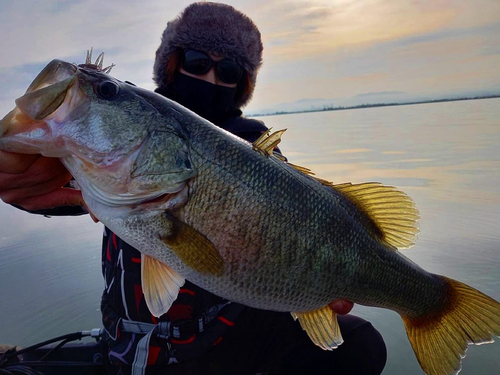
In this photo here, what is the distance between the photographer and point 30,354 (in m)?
2.72

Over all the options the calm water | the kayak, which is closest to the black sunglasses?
the kayak

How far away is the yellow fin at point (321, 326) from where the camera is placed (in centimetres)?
190

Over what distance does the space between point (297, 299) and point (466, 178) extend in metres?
6.89

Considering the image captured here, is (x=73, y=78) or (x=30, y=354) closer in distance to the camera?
(x=73, y=78)

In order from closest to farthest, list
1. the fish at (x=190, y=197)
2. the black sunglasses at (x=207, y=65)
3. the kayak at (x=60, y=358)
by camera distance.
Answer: the fish at (x=190, y=197) < the kayak at (x=60, y=358) < the black sunglasses at (x=207, y=65)

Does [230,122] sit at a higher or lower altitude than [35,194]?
higher

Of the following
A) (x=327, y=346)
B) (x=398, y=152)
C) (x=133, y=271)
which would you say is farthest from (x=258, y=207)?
(x=398, y=152)

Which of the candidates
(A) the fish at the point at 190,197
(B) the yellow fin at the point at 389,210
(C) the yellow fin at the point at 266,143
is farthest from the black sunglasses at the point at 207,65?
(B) the yellow fin at the point at 389,210

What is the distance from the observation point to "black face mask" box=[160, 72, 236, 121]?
3.07 metres

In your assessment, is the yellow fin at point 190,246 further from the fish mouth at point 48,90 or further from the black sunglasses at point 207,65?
the black sunglasses at point 207,65

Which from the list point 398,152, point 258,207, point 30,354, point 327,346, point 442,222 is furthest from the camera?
point 398,152

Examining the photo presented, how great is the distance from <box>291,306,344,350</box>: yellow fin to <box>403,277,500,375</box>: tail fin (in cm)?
48

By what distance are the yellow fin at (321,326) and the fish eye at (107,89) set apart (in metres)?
1.36

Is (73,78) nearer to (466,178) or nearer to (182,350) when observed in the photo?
(182,350)
